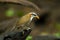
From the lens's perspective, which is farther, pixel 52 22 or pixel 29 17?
pixel 52 22

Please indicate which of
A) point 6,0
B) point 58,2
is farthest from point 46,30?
point 6,0

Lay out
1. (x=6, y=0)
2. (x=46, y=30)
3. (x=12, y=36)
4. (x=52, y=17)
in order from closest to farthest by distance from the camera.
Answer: (x=12, y=36) → (x=6, y=0) → (x=46, y=30) → (x=52, y=17)

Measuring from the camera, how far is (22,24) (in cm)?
170

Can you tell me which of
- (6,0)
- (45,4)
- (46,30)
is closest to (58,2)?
(45,4)

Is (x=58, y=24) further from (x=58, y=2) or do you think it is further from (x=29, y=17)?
(x=29, y=17)

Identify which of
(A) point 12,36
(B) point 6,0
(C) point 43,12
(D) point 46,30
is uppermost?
(C) point 43,12

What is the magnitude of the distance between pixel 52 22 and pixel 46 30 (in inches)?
10.4

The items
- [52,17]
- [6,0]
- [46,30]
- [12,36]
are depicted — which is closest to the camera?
[12,36]

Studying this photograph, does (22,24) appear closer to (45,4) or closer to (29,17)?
(29,17)

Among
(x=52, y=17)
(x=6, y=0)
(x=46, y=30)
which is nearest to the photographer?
(x=6, y=0)

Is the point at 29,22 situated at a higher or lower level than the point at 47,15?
lower

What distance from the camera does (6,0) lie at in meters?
1.76

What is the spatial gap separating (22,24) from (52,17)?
2.73 metres

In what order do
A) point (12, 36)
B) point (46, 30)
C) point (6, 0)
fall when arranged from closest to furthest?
point (12, 36) < point (6, 0) < point (46, 30)
